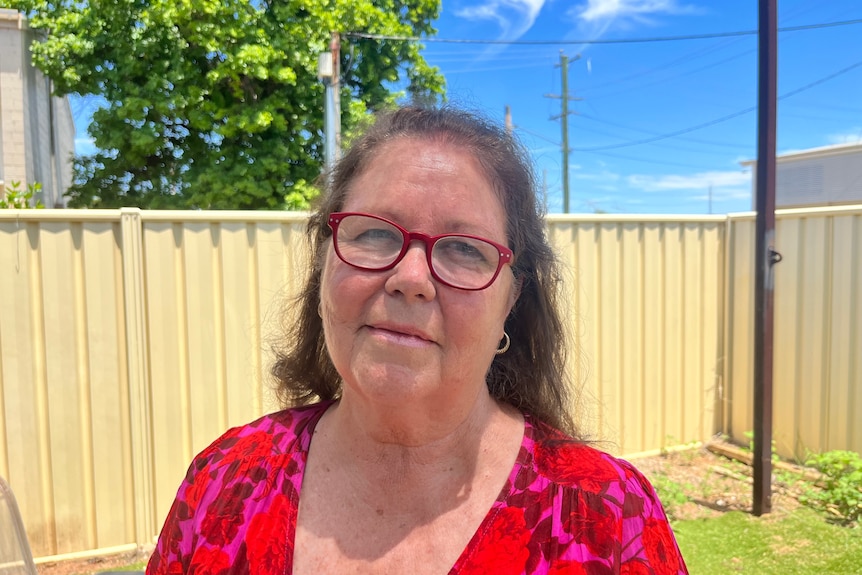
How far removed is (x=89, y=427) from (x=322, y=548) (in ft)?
9.79

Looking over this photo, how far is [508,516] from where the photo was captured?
3.76ft

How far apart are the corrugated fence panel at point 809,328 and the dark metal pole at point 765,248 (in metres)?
1.05

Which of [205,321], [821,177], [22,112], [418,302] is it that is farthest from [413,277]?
[821,177]

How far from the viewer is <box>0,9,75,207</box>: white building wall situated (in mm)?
9445

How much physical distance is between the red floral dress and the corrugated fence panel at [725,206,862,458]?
4.24 meters

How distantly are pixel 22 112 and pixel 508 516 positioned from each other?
11.6 m

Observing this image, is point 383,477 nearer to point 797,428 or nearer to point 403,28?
point 797,428

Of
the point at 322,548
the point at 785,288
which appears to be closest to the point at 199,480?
the point at 322,548

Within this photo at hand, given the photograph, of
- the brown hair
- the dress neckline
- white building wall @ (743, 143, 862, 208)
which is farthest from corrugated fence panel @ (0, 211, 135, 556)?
white building wall @ (743, 143, 862, 208)

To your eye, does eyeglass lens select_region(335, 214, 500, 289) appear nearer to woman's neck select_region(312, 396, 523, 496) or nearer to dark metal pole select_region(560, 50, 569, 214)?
woman's neck select_region(312, 396, 523, 496)

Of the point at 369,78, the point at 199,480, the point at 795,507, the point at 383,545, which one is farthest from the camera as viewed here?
the point at 369,78

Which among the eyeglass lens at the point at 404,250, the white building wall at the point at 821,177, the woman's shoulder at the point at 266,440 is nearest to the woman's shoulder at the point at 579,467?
the eyeglass lens at the point at 404,250

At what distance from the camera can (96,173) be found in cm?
1256

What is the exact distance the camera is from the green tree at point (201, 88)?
Answer: 11195 mm
